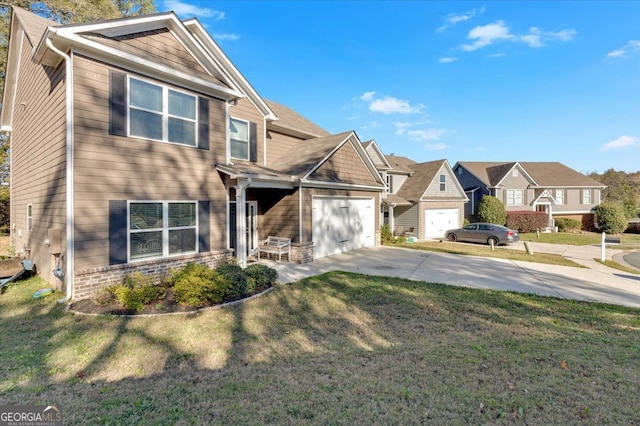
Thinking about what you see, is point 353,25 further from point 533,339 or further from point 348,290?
point 533,339

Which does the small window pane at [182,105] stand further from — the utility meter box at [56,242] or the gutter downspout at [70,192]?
the utility meter box at [56,242]

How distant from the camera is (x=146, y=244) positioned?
7.59 m

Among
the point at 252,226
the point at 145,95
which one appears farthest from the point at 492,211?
the point at 145,95

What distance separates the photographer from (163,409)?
10.5 feet

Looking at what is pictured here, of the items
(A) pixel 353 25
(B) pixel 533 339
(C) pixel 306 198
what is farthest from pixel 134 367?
(A) pixel 353 25

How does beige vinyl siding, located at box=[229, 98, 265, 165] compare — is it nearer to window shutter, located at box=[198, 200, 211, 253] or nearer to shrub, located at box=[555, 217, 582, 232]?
window shutter, located at box=[198, 200, 211, 253]

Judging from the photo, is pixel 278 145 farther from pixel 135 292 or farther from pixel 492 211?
pixel 492 211

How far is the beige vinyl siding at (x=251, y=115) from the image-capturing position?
37.2 ft

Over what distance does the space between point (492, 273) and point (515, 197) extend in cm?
2470

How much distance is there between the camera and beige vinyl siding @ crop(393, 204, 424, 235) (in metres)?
22.2

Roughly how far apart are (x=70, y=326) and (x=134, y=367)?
2.29 m

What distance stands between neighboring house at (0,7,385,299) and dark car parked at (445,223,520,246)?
1295cm

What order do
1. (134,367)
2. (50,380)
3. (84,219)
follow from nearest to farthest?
(50,380), (134,367), (84,219)

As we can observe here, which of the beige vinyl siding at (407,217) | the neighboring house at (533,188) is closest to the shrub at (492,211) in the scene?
the neighboring house at (533,188)
